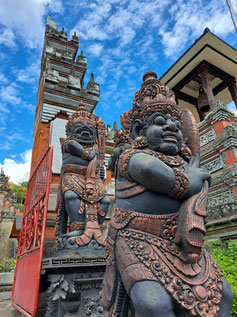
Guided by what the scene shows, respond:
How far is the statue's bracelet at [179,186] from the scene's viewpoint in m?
1.60

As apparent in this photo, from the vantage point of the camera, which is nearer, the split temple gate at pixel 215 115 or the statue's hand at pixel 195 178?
the statue's hand at pixel 195 178

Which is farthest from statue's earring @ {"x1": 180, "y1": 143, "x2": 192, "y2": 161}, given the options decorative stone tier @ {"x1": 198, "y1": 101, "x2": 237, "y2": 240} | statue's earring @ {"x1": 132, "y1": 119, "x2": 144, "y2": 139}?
decorative stone tier @ {"x1": 198, "y1": 101, "x2": 237, "y2": 240}

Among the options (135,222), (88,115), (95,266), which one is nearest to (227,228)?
(95,266)

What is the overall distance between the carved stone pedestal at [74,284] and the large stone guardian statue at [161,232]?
106 centimetres

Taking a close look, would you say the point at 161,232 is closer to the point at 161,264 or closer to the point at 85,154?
the point at 161,264

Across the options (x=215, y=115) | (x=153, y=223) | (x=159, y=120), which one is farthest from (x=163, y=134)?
(x=215, y=115)

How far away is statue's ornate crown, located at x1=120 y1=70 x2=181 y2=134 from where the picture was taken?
6.30 feet

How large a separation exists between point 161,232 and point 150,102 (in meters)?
1.09

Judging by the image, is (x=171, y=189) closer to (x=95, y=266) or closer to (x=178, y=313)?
(x=178, y=313)

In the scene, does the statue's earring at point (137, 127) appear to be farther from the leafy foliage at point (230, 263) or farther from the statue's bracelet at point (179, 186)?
the leafy foliage at point (230, 263)

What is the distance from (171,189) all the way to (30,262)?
2.71 metres

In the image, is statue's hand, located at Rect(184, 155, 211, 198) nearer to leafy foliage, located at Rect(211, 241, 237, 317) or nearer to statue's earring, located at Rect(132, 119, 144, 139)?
statue's earring, located at Rect(132, 119, 144, 139)

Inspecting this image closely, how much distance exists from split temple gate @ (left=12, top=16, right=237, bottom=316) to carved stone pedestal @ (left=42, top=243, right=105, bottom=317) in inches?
0.4

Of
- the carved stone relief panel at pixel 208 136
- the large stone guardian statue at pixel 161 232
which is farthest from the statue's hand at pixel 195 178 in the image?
the carved stone relief panel at pixel 208 136
